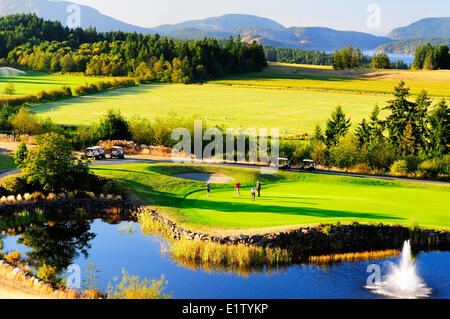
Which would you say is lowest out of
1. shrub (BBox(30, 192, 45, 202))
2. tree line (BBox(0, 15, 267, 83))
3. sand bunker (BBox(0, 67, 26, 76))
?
shrub (BBox(30, 192, 45, 202))

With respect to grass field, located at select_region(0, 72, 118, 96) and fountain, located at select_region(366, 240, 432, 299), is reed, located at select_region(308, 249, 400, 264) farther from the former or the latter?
grass field, located at select_region(0, 72, 118, 96)

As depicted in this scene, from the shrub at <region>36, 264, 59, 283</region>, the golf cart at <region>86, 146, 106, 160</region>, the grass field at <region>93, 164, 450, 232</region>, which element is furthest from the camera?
the golf cart at <region>86, 146, 106, 160</region>

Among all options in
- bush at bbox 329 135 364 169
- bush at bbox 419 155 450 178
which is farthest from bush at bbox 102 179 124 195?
bush at bbox 419 155 450 178

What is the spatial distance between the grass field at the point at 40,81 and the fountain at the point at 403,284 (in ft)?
364

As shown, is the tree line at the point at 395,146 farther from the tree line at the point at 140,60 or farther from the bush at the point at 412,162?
the tree line at the point at 140,60

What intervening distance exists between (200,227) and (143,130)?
120ft

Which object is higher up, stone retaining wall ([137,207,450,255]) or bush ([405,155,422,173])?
bush ([405,155,422,173])

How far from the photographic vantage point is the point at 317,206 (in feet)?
133

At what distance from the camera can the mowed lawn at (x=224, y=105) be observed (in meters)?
95.2

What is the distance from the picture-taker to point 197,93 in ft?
458

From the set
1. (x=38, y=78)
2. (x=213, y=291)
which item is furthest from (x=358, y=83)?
(x=213, y=291)

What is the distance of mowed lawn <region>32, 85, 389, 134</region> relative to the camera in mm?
95250

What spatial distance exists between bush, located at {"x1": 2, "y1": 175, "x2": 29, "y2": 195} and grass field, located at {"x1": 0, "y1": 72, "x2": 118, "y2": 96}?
86071 millimetres

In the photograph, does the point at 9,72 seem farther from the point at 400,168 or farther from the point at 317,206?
the point at 317,206
